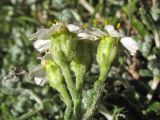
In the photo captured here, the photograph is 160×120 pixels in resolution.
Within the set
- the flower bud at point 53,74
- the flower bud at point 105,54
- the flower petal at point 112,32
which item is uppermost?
the flower petal at point 112,32

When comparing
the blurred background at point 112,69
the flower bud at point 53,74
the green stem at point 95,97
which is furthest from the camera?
the blurred background at point 112,69

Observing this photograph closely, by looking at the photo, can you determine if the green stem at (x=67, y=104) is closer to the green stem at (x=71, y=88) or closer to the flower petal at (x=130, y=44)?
the green stem at (x=71, y=88)

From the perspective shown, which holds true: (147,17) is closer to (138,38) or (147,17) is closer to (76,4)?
(138,38)


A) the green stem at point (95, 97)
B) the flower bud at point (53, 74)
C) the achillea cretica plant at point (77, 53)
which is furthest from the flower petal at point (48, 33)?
the green stem at point (95, 97)

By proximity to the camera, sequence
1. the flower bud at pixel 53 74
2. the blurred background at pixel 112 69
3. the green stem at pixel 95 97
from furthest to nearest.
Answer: the blurred background at pixel 112 69, the flower bud at pixel 53 74, the green stem at pixel 95 97

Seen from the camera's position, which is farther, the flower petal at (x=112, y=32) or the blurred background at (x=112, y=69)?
the blurred background at (x=112, y=69)

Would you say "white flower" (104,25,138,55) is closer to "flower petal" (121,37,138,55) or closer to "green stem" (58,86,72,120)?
"flower petal" (121,37,138,55)

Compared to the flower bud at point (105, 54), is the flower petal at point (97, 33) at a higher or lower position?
higher

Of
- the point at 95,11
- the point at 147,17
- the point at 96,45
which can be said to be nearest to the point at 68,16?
the point at 95,11
